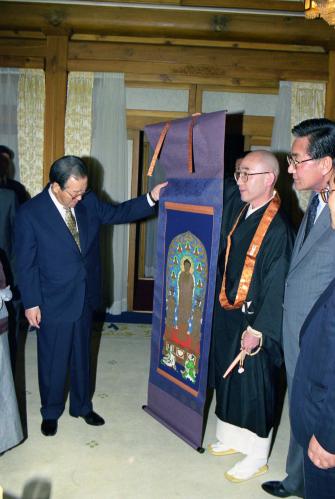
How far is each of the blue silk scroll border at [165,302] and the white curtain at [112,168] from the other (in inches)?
92.4

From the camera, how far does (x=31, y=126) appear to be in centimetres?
485

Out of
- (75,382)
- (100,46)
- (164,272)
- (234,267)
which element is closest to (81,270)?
(164,272)

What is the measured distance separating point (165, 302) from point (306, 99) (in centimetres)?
326

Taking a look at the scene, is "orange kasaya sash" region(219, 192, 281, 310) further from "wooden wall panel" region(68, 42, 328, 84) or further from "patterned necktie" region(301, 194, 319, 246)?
"wooden wall panel" region(68, 42, 328, 84)

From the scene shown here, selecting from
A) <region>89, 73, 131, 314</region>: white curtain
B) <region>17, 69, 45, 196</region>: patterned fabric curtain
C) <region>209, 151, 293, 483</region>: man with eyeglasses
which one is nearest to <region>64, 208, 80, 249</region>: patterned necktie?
<region>209, 151, 293, 483</region>: man with eyeglasses

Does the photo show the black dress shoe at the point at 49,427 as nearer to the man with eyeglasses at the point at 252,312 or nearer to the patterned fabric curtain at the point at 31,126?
the man with eyeglasses at the point at 252,312

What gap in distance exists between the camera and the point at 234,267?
2.26 meters

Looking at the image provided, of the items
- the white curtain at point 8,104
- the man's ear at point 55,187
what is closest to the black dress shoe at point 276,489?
the man's ear at point 55,187

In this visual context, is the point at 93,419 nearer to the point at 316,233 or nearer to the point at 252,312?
the point at 252,312

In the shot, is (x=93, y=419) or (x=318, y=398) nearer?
(x=318, y=398)

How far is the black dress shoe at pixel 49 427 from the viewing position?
260cm

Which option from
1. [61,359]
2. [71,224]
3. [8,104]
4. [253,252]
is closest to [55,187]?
[71,224]

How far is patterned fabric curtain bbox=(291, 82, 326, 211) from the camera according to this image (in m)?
4.86

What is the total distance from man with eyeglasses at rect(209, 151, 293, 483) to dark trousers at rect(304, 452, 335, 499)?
80cm
